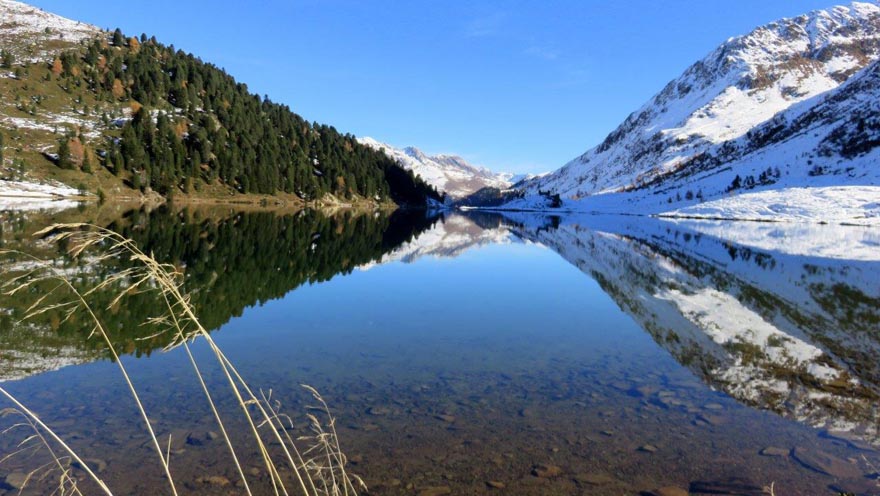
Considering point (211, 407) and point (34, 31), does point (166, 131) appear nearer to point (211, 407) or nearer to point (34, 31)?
point (34, 31)

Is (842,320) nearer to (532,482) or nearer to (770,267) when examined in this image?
(770,267)

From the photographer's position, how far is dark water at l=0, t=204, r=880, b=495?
746 centimetres

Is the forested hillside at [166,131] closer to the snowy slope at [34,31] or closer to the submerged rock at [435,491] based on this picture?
the snowy slope at [34,31]

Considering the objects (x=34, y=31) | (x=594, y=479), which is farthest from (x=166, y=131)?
(x=594, y=479)

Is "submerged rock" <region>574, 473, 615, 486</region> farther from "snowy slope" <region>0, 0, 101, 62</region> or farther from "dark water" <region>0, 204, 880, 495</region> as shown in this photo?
"snowy slope" <region>0, 0, 101, 62</region>

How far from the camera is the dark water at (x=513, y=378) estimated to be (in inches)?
294

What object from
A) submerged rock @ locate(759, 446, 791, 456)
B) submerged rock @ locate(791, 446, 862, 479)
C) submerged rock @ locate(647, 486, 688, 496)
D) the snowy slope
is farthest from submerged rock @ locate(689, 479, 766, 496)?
the snowy slope

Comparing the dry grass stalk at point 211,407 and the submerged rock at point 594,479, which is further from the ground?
the dry grass stalk at point 211,407

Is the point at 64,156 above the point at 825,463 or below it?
above

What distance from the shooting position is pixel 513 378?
11312 millimetres

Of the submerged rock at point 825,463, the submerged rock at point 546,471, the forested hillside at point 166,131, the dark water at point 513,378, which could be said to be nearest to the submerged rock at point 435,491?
the dark water at point 513,378

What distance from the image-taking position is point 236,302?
1738 centimetres

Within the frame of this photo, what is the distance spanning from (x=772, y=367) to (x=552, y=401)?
20.0 feet

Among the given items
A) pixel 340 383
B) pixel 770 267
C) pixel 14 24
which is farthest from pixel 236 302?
pixel 14 24
